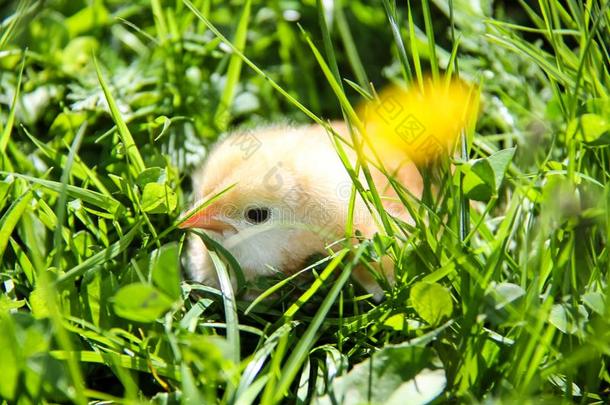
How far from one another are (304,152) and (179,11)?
760 millimetres

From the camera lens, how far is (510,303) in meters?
1.25

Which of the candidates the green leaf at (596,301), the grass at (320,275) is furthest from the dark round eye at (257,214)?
the green leaf at (596,301)

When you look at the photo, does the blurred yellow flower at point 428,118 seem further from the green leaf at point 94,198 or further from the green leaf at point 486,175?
the green leaf at point 94,198

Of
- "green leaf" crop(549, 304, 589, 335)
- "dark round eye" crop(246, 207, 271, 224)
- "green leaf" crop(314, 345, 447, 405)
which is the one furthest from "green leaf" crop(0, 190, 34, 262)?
"green leaf" crop(549, 304, 589, 335)

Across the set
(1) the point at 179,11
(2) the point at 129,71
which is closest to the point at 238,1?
(1) the point at 179,11

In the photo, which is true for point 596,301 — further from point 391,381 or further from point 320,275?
point 320,275

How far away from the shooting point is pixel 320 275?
141 cm

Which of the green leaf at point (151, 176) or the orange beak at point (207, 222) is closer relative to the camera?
the green leaf at point (151, 176)

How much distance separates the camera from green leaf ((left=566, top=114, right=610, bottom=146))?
1.39m

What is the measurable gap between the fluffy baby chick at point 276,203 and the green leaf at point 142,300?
1.90 ft

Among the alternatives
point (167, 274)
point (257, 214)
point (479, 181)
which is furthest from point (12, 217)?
point (479, 181)

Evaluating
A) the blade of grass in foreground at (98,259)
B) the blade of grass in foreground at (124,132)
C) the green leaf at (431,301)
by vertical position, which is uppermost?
the blade of grass in foreground at (124,132)

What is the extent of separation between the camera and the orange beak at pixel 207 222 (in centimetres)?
171

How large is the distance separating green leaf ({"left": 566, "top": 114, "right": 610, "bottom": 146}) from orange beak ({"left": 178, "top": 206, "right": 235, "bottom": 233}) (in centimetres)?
85
